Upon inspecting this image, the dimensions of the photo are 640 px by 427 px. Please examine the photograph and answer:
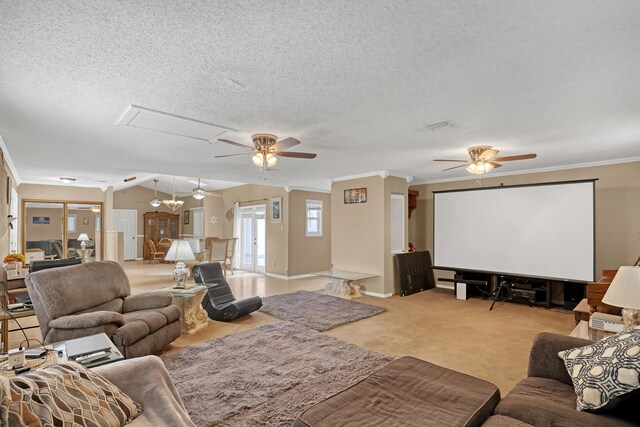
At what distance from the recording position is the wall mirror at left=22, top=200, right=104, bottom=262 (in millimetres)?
7742

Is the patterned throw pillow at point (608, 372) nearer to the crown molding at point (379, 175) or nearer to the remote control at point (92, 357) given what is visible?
the remote control at point (92, 357)

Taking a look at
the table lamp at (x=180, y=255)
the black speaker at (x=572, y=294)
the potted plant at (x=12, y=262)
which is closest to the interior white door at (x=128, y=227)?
the potted plant at (x=12, y=262)

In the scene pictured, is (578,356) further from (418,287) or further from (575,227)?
(418,287)

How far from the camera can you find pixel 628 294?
2.23 metres

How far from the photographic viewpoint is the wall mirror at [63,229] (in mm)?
7742

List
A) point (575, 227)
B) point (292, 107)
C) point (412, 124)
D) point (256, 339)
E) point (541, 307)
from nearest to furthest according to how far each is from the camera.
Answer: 1. point (292, 107)
2. point (412, 124)
3. point (256, 339)
4. point (575, 227)
5. point (541, 307)

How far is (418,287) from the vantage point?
6691 millimetres

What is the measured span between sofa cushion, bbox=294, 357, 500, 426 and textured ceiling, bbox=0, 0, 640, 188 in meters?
1.99

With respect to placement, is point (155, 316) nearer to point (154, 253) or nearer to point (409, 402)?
point (409, 402)

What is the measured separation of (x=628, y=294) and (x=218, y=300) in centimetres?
456

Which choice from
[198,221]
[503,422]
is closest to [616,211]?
[503,422]

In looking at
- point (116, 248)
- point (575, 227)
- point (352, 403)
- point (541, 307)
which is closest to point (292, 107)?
point (352, 403)

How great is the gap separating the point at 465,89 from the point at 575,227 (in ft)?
13.3

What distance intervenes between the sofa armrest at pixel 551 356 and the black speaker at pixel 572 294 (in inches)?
168
